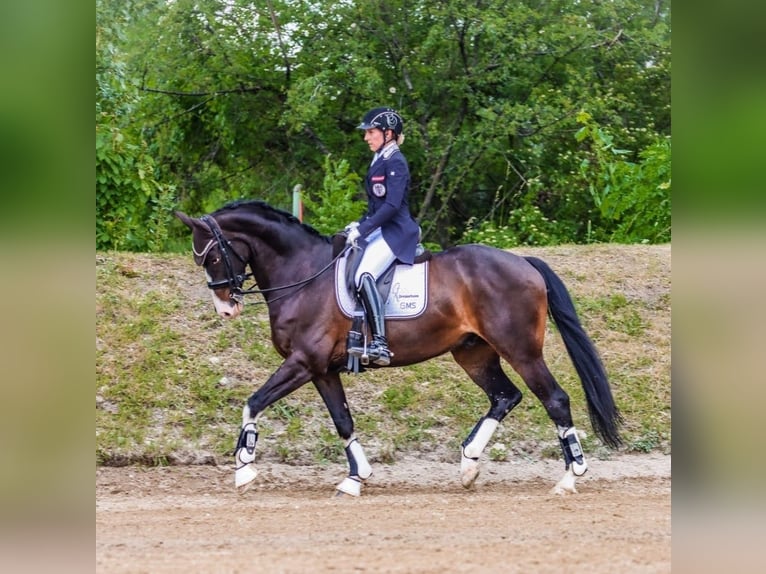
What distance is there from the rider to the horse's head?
930 mm

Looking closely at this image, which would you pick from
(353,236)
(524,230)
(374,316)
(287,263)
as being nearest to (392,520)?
(374,316)

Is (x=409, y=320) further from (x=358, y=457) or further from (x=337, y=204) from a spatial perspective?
(x=337, y=204)

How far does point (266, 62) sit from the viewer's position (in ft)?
48.7

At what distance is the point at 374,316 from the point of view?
7.56 m

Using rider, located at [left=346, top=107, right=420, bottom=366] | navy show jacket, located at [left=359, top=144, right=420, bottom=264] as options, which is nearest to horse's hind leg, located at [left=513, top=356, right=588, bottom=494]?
rider, located at [left=346, top=107, right=420, bottom=366]

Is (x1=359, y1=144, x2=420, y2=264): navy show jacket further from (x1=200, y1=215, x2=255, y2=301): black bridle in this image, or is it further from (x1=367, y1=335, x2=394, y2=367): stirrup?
(x1=200, y1=215, x2=255, y2=301): black bridle

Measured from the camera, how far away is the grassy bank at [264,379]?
936 centimetres

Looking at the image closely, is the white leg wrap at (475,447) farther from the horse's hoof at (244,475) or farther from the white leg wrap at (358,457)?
the horse's hoof at (244,475)

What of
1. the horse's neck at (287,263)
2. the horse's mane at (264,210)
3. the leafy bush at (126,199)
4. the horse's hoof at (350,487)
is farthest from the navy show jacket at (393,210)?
the leafy bush at (126,199)

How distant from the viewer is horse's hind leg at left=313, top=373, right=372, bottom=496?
780 centimetres

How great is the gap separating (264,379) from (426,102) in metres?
6.40

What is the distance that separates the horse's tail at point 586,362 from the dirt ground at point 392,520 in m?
0.56
